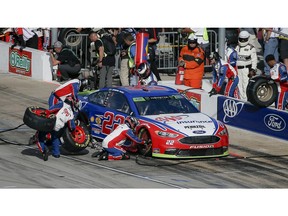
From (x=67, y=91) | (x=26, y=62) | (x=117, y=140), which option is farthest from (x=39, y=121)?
(x=26, y=62)

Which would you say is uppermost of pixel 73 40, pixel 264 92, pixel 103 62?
pixel 73 40

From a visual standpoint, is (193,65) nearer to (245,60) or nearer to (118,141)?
(245,60)

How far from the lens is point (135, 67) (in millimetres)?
24531

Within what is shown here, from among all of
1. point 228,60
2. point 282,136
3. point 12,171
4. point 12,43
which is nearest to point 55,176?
point 12,171

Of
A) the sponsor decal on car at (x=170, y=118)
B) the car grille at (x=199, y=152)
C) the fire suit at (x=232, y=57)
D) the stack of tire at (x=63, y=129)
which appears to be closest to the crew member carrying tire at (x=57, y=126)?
the stack of tire at (x=63, y=129)

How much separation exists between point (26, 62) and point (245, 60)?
824cm

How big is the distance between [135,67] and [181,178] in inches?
270

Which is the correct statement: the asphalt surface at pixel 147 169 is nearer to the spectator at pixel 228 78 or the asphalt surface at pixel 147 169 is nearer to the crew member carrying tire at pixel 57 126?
the crew member carrying tire at pixel 57 126

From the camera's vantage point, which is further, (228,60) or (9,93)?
(9,93)

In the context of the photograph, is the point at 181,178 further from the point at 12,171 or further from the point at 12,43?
the point at 12,43

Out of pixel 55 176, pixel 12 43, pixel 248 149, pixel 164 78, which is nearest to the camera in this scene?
pixel 55 176

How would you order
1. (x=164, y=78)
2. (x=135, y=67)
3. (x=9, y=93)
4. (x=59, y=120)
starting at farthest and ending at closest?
1. (x=164, y=78)
2. (x=9, y=93)
3. (x=135, y=67)
4. (x=59, y=120)

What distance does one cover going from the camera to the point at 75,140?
1977cm

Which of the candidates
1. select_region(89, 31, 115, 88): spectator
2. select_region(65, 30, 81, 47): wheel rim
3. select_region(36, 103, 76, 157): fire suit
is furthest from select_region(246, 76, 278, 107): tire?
select_region(65, 30, 81, 47): wheel rim
